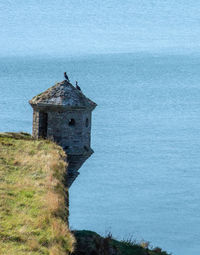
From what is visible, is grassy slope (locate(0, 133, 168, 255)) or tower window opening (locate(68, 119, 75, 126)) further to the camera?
tower window opening (locate(68, 119, 75, 126))

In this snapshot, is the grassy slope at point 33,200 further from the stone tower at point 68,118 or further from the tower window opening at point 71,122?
the tower window opening at point 71,122

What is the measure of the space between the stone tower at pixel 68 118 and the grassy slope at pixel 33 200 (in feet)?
3.39

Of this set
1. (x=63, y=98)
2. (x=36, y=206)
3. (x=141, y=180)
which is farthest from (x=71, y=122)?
(x=141, y=180)

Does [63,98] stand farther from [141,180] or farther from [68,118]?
[141,180]

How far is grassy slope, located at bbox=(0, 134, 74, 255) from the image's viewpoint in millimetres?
13727

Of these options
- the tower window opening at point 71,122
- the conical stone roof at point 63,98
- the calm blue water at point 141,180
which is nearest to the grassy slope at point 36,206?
the tower window opening at point 71,122

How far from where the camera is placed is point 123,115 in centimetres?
15388

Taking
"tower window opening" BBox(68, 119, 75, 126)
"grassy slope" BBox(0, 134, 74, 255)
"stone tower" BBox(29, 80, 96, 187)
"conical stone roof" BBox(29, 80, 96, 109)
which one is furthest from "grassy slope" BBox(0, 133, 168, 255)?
"conical stone roof" BBox(29, 80, 96, 109)

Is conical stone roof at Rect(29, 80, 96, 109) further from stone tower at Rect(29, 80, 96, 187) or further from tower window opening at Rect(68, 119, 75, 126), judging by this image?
tower window opening at Rect(68, 119, 75, 126)

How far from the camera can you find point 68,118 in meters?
26.0

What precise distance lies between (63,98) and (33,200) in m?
9.39

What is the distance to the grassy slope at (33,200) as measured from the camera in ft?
45.0

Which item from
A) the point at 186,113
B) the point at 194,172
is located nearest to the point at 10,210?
the point at 194,172

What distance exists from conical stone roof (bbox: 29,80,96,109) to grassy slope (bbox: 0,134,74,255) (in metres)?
1.69
